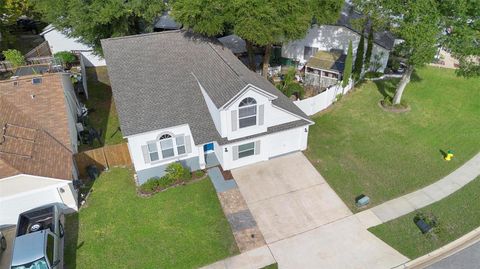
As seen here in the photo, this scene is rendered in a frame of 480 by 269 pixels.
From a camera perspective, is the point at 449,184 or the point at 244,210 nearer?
the point at 244,210

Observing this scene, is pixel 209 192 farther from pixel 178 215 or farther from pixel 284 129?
pixel 284 129

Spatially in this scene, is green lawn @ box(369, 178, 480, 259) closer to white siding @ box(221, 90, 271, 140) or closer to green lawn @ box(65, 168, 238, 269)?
green lawn @ box(65, 168, 238, 269)

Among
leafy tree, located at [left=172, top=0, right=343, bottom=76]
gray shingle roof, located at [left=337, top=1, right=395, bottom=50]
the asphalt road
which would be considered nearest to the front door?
leafy tree, located at [left=172, top=0, right=343, bottom=76]

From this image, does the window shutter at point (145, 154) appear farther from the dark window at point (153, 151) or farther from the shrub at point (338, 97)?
the shrub at point (338, 97)

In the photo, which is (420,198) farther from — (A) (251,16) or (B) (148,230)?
(A) (251,16)

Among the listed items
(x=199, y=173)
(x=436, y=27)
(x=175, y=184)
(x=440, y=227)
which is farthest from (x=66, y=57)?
(x=440, y=227)

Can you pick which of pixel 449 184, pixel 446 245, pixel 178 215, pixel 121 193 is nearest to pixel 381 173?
pixel 449 184
